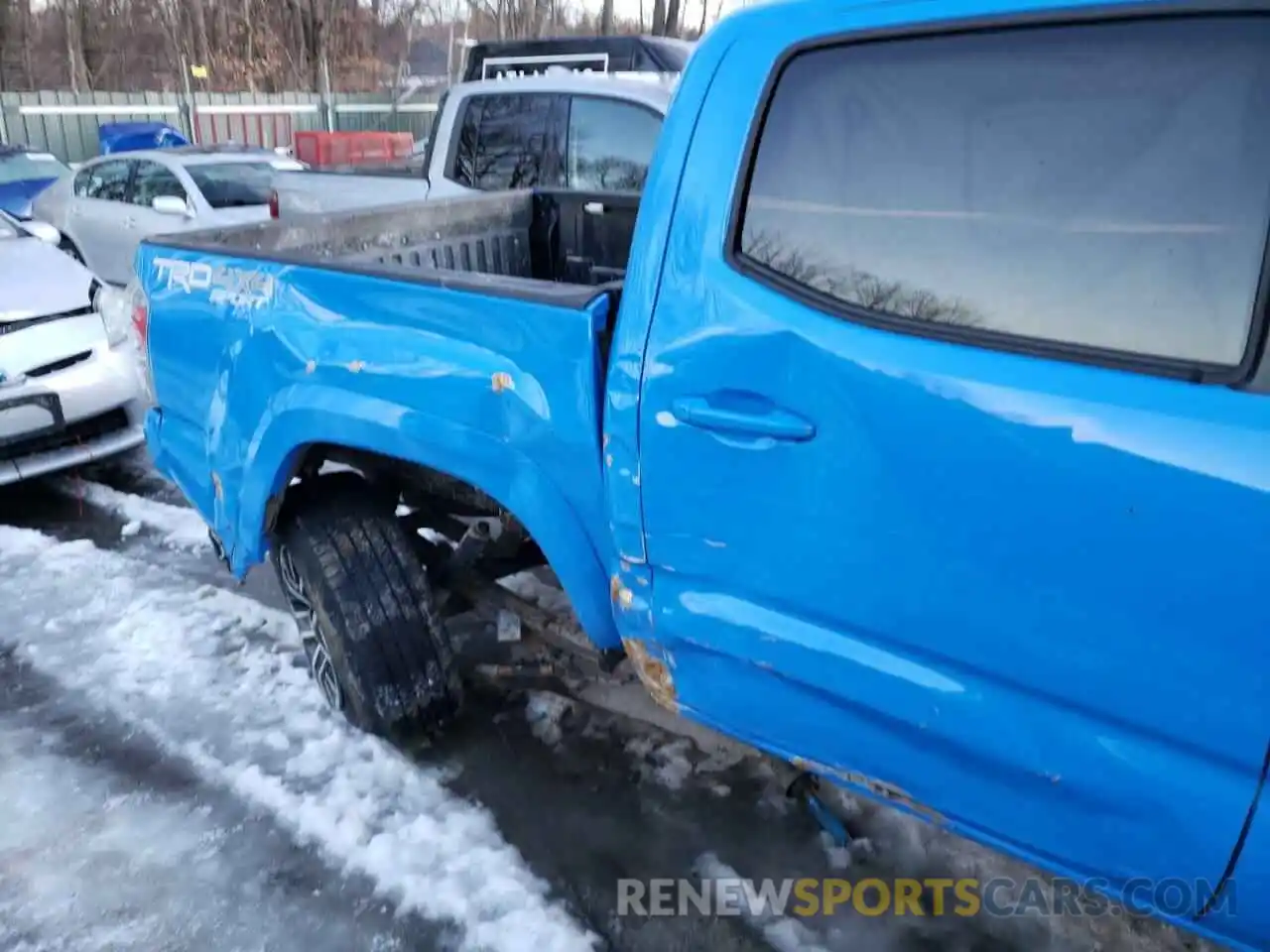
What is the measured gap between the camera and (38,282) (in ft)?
16.1

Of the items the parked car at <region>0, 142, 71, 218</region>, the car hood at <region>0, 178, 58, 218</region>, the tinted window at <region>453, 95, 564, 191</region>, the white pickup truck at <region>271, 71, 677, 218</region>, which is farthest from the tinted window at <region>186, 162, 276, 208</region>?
the car hood at <region>0, 178, 58, 218</region>

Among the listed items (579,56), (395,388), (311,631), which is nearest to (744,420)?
(395,388)

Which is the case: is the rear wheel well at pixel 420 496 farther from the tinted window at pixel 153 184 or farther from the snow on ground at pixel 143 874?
the tinted window at pixel 153 184

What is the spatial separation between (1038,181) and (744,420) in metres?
0.59

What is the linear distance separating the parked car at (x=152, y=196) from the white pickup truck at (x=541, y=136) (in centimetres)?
237

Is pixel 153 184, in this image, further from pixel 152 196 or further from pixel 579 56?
pixel 579 56

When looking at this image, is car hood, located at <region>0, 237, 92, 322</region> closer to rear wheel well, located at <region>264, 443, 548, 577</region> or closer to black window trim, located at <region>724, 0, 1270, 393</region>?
rear wheel well, located at <region>264, 443, 548, 577</region>

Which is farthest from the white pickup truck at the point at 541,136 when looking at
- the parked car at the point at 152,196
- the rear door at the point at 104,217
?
the rear door at the point at 104,217

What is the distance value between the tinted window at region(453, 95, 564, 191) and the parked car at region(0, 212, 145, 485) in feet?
8.74

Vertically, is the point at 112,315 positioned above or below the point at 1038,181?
below

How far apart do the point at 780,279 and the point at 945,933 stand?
62.8 inches

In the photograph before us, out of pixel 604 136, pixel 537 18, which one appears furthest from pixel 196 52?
pixel 604 136

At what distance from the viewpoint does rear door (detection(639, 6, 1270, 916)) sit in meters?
1.36

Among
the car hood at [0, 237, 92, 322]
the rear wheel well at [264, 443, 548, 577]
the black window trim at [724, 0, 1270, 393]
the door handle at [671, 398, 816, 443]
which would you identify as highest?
the black window trim at [724, 0, 1270, 393]
